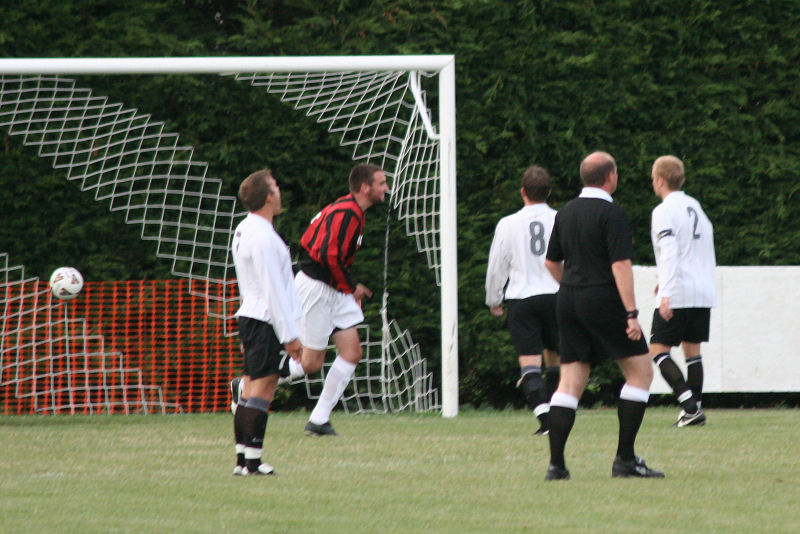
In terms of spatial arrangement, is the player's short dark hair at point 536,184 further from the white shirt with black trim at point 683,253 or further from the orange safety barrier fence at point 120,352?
the orange safety barrier fence at point 120,352

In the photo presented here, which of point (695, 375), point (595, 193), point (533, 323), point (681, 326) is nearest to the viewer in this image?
point (595, 193)

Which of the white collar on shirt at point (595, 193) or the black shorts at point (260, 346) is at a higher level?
the white collar on shirt at point (595, 193)

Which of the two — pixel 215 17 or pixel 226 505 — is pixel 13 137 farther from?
pixel 226 505

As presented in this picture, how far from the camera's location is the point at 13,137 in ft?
36.5

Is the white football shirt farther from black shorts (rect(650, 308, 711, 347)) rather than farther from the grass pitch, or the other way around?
the grass pitch

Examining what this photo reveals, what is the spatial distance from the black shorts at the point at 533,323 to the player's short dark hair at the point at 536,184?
70 centimetres

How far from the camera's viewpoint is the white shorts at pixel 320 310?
8.76 metres

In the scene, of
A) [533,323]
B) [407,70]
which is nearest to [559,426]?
[533,323]

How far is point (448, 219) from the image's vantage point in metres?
10.0

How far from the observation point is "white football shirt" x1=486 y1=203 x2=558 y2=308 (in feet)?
29.1

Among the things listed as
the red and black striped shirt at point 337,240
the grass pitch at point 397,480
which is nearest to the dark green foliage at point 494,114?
the grass pitch at point 397,480

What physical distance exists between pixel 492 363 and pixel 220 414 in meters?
2.47

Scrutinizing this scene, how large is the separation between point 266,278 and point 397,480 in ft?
4.18

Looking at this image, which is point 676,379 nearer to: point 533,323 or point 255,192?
point 533,323
